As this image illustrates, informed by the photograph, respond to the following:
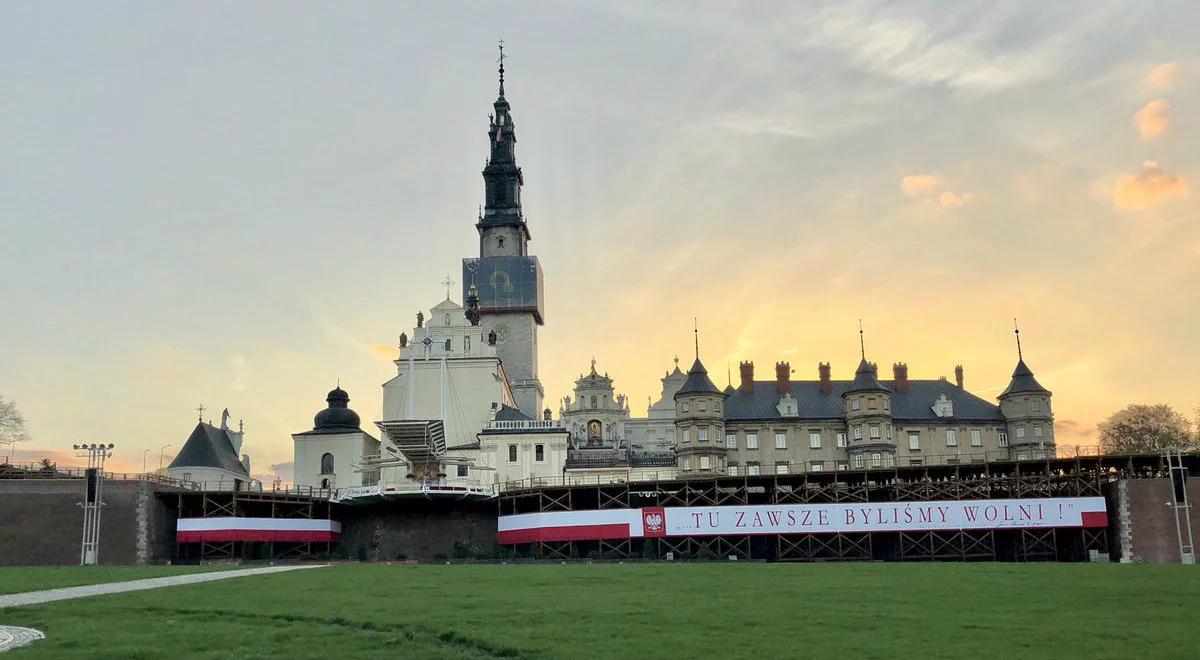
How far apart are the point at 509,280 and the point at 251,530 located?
61.1 m

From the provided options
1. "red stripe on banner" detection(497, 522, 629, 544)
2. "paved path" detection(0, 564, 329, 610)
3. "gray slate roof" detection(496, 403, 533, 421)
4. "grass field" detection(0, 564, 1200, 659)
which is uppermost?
"gray slate roof" detection(496, 403, 533, 421)

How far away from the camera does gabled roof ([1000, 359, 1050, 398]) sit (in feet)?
310

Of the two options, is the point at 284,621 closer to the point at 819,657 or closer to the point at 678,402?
the point at 819,657

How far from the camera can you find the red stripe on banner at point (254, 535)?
2751 inches

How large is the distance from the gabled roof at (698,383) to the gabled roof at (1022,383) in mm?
26651

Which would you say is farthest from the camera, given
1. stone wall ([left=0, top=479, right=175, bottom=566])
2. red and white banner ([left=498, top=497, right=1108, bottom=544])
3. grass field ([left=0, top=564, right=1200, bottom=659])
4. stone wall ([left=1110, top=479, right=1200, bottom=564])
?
red and white banner ([left=498, top=497, right=1108, bottom=544])

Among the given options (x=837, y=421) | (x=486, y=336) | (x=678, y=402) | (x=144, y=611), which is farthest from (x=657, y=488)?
(x=144, y=611)

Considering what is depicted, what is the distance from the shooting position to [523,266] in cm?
12838

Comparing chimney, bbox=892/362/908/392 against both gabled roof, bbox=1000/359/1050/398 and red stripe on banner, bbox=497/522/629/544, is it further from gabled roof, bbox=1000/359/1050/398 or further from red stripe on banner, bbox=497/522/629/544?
red stripe on banner, bbox=497/522/629/544

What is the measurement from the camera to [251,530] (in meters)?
71.6

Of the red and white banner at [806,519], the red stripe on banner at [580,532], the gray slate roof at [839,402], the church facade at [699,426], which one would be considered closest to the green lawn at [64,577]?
the red stripe on banner at [580,532]

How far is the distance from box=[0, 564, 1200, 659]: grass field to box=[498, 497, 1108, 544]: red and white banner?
31223 millimetres

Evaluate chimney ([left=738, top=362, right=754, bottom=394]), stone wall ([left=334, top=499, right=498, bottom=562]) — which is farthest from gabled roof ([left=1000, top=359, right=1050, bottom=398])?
stone wall ([left=334, top=499, right=498, bottom=562])

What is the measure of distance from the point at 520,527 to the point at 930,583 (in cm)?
4234
